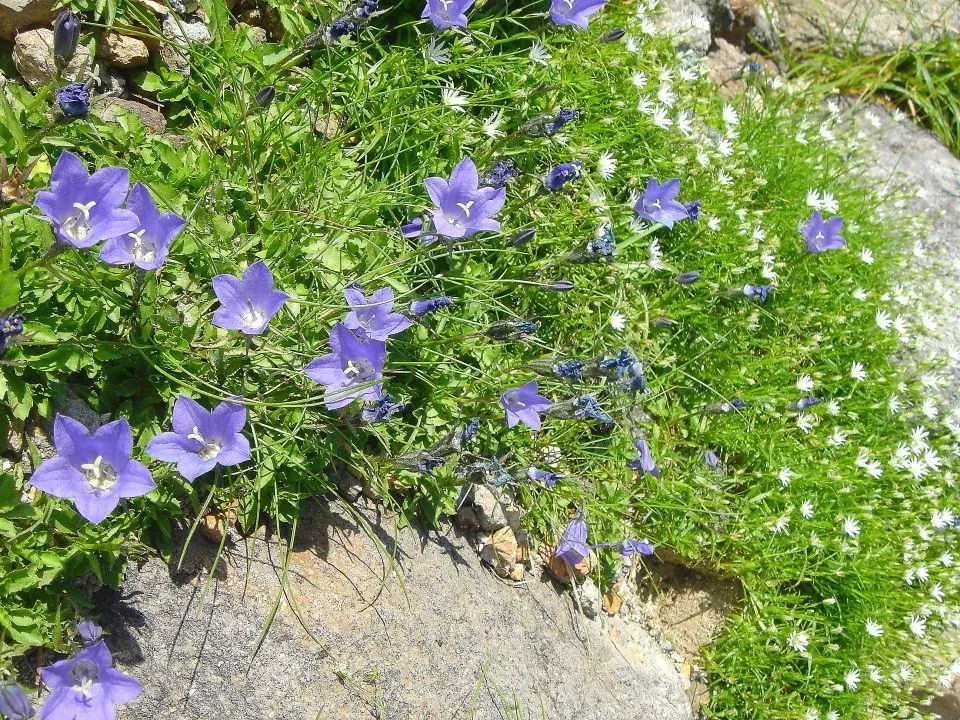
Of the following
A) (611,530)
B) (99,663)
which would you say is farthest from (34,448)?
(611,530)

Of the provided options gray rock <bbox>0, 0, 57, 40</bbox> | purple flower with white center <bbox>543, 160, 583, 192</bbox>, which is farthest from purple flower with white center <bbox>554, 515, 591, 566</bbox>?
gray rock <bbox>0, 0, 57, 40</bbox>

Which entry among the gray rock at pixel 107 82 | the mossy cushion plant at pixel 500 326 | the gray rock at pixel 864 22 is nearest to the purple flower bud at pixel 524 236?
the mossy cushion plant at pixel 500 326

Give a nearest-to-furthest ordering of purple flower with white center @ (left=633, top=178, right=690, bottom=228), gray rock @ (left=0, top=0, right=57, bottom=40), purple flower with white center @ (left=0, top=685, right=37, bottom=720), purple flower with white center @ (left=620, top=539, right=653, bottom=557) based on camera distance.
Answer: purple flower with white center @ (left=0, top=685, right=37, bottom=720), gray rock @ (left=0, top=0, right=57, bottom=40), purple flower with white center @ (left=620, top=539, right=653, bottom=557), purple flower with white center @ (left=633, top=178, right=690, bottom=228)

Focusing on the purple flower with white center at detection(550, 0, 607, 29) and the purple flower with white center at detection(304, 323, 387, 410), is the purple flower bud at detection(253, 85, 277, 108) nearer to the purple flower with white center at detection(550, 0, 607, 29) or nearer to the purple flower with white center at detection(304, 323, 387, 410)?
Result: the purple flower with white center at detection(304, 323, 387, 410)

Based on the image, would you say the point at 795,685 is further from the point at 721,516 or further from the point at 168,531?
the point at 168,531

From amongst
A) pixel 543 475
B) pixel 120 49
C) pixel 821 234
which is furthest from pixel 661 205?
pixel 120 49

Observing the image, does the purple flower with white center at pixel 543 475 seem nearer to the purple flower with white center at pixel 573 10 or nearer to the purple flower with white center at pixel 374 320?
the purple flower with white center at pixel 374 320
